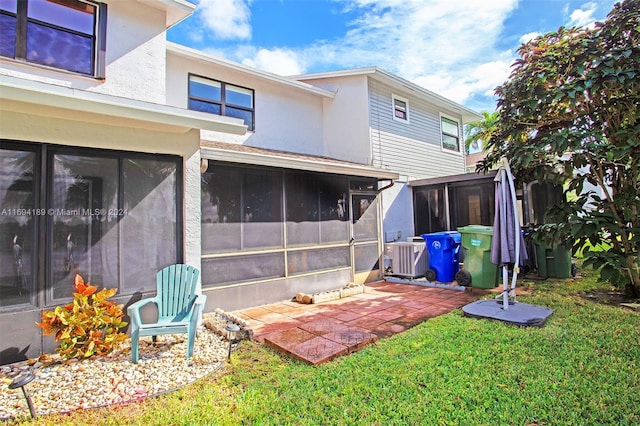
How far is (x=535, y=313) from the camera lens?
16.1ft

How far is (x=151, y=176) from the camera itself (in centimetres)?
487

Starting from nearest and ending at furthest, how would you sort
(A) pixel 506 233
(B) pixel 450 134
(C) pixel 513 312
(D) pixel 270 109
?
(C) pixel 513 312, (A) pixel 506 233, (D) pixel 270 109, (B) pixel 450 134

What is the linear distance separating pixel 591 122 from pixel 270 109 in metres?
7.60

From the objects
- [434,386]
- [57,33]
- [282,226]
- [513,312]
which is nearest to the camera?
[434,386]

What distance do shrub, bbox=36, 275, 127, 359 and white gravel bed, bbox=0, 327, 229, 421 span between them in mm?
155

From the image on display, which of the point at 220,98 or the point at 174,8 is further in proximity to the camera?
the point at 220,98

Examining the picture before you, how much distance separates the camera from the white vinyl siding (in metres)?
10.2

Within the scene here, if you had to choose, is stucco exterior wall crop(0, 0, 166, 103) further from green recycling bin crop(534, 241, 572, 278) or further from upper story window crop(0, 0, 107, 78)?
green recycling bin crop(534, 241, 572, 278)

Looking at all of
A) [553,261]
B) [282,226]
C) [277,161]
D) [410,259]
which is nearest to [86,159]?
[277,161]

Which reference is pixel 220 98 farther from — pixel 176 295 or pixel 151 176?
pixel 176 295

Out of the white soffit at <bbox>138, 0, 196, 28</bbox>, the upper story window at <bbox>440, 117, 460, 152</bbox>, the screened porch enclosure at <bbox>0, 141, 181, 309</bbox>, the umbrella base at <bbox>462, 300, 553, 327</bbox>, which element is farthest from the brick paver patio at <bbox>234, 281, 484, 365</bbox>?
the upper story window at <bbox>440, 117, 460, 152</bbox>

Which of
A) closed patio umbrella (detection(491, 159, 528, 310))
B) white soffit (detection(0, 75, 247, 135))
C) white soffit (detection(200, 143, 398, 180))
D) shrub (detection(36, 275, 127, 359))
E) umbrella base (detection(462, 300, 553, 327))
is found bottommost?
umbrella base (detection(462, 300, 553, 327))

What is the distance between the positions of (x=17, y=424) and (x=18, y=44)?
5.39 metres

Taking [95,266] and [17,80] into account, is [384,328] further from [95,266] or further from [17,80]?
[17,80]
